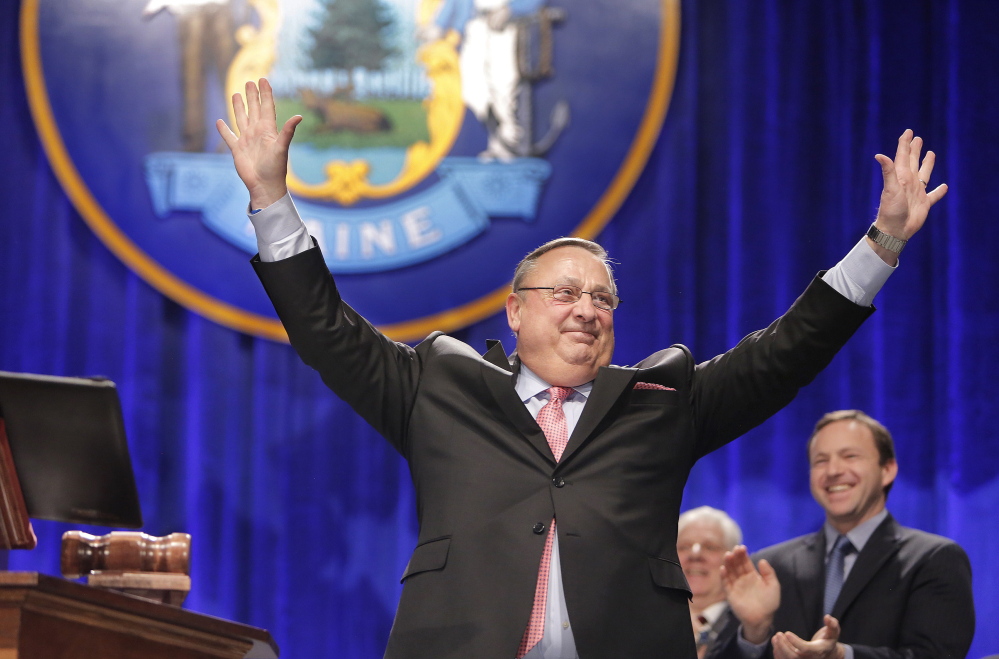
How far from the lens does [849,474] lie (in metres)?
2.91

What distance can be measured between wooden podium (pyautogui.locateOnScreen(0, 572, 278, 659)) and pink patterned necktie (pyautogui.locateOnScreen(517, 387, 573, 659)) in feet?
1.50

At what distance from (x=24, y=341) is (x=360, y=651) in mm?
1541

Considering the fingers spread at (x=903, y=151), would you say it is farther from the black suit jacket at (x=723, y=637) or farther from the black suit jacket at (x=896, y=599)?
the black suit jacket at (x=723, y=637)

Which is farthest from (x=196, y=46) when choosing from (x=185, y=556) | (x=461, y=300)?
(x=185, y=556)

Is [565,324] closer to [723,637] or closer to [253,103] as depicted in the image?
[253,103]

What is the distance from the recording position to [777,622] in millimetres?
2801

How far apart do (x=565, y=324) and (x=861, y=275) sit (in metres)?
0.52

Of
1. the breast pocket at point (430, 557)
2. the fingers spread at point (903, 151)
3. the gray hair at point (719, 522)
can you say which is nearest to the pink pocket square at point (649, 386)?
the breast pocket at point (430, 557)

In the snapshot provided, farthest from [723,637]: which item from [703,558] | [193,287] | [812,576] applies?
[193,287]

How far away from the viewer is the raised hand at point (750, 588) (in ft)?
8.23

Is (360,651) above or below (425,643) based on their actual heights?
below

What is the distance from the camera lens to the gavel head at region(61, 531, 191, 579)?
1.93 metres

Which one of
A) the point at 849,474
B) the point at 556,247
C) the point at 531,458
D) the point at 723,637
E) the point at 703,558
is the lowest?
the point at 723,637

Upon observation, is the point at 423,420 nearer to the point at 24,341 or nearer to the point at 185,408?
Result: the point at 185,408
